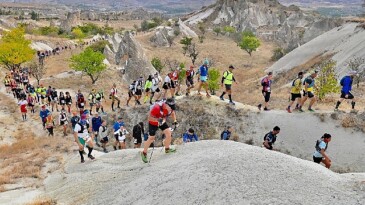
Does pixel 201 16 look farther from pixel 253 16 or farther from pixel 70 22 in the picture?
pixel 70 22

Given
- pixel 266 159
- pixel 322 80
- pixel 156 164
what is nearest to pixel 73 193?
pixel 156 164

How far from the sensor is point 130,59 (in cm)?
5025

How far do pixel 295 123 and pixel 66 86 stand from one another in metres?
31.6

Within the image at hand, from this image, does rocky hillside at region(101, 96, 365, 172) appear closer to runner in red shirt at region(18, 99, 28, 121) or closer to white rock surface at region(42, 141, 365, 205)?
white rock surface at region(42, 141, 365, 205)

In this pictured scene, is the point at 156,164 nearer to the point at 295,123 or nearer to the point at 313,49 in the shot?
the point at 295,123

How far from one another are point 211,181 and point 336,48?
46482 mm

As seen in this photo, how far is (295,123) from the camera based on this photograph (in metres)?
20.6

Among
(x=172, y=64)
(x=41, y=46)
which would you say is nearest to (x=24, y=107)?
(x=172, y=64)

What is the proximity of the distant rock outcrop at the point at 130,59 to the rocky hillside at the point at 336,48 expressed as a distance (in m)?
19.2

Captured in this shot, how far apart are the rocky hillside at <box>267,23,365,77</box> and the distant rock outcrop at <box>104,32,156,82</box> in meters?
19.2

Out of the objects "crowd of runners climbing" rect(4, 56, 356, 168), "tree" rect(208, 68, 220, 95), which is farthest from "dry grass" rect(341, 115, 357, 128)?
"tree" rect(208, 68, 220, 95)

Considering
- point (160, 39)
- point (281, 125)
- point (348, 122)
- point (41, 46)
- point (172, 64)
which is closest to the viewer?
point (348, 122)

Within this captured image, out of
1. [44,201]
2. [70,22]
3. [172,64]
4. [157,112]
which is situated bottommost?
[172,64]

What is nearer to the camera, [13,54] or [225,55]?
[13,54]
